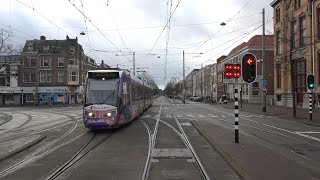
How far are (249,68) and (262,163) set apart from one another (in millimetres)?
5795

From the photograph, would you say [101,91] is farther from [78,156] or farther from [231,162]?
[231,162]

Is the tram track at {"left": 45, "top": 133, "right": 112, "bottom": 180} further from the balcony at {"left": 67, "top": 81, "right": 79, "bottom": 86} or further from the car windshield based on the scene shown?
the balcony at {"left": 67, "top": 81, "right": 79, "bottom": 86}

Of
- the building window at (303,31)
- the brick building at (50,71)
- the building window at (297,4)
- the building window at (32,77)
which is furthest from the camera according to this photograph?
the building window at (32,77)

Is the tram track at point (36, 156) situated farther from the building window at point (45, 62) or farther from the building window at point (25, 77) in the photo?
the building window at point (25, 77)

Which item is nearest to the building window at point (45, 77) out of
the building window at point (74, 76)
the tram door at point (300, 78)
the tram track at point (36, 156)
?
the building window at point (74, 76)

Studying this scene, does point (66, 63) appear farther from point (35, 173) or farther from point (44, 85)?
point (35, 173)

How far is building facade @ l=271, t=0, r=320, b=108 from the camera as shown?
1694 inches

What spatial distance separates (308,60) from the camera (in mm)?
44719

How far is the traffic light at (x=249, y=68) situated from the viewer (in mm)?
15906

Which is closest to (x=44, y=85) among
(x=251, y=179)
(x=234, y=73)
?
(x=234, y=73)

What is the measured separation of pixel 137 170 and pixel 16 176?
2.88 meters

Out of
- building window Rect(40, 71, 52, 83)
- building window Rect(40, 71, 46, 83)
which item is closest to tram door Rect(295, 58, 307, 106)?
building window Rect(40, 71, 52, 83)

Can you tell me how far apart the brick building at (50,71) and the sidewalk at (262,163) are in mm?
69024

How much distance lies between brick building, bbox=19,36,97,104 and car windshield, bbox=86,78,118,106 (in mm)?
60504
